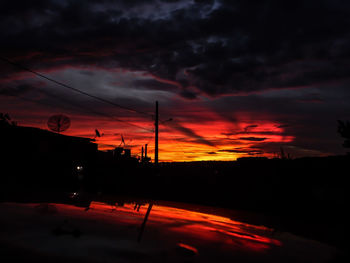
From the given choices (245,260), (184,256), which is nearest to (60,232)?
(184,256)

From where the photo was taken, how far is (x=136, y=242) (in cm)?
503

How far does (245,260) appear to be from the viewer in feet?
14.4

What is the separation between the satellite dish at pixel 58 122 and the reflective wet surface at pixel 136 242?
16004 millimetres

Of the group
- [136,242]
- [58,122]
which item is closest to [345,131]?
[136,242]

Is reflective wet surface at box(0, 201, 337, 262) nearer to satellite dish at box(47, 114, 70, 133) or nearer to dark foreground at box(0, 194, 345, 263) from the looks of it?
dark foreground at box(0, 194, 345, 263)

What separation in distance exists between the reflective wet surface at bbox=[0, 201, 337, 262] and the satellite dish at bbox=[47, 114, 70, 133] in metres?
16.0

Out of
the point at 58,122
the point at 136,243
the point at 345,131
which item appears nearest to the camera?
the point at 136,243

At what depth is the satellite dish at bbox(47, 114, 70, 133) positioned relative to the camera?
21797mm

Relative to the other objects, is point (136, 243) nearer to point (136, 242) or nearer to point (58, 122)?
point (136, 242)

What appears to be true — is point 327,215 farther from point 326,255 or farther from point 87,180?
point 87,180

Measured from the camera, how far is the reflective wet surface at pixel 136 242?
13.5ft

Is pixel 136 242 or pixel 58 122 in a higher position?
pixel 58 122

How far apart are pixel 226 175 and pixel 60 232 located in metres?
14.4

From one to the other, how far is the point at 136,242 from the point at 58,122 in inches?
791
